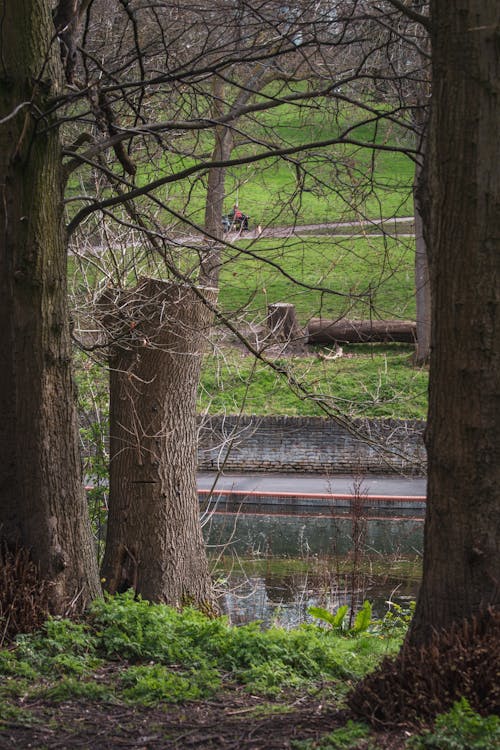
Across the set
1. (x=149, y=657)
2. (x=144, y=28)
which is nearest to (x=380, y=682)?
(x=149, y=657)

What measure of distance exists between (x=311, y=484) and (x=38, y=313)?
14338 mm

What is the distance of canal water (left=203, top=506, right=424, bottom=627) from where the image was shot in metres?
12.3

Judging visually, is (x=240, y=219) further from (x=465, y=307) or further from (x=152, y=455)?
(x=465, y=307)

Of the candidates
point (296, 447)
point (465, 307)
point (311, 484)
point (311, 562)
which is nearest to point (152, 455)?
point (465, 307)

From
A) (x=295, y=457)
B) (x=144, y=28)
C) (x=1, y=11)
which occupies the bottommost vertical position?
(x=295, y=457)

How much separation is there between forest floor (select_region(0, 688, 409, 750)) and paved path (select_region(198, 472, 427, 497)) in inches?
532

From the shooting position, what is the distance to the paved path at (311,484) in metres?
19.0

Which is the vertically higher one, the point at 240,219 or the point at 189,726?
the point at 240,219

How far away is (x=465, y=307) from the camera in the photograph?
4191 mm

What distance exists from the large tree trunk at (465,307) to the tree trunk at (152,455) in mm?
5416

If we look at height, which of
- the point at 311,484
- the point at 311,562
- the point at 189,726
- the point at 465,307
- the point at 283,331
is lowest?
the point at 311,562

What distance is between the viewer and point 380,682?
167 inches

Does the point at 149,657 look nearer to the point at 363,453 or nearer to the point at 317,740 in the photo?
the point at 317,740

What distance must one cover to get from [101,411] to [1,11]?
665 centimetres
